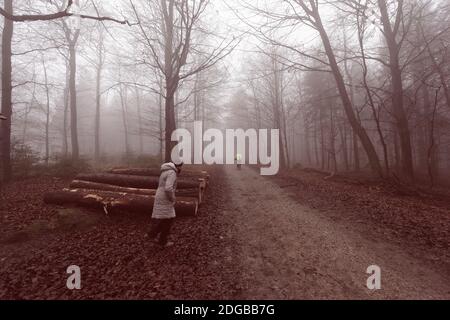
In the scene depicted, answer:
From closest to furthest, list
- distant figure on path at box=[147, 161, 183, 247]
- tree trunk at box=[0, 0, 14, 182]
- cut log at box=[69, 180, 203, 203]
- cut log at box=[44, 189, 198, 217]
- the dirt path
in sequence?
the dirt path, distant figure on path at box=[147, 161, 183, 247], cut log at box=[44, 189, 198, 217], cut log at box=[69, 180, 203, 203], tree trunk at box=[0, 0, 14, 182]

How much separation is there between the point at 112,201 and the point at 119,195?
30 cm

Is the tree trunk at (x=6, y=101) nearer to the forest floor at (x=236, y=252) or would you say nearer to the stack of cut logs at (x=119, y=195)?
the forest floor at (x=236, y=252)

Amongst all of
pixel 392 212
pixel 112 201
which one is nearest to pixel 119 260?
pixel 112 201

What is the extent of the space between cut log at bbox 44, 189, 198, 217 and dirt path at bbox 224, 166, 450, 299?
162 centimetres

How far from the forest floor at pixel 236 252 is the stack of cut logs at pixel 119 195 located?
12.0 inches

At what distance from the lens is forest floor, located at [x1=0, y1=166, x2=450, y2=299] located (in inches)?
141

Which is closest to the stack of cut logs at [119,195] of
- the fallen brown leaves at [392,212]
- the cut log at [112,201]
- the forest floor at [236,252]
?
the cut log at [112,201]

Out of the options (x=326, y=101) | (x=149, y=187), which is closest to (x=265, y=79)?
(x=326, y=101)

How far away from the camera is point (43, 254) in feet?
15.1

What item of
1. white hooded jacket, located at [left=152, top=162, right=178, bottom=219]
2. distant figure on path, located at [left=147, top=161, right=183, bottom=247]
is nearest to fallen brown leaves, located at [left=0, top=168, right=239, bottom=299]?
distant figure on path, located at [left=147, top=161, right=183, bottom=247]

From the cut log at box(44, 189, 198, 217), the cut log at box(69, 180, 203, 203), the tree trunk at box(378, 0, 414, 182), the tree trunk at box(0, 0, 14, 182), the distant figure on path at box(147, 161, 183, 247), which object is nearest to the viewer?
the distant figure on path at box(147, 161, 183, 247)

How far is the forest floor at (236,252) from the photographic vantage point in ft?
11.7

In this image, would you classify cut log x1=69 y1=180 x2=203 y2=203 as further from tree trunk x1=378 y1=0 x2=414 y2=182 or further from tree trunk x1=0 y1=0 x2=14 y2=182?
tree trunk x1=378 y1=0 x2=414 y2=182
